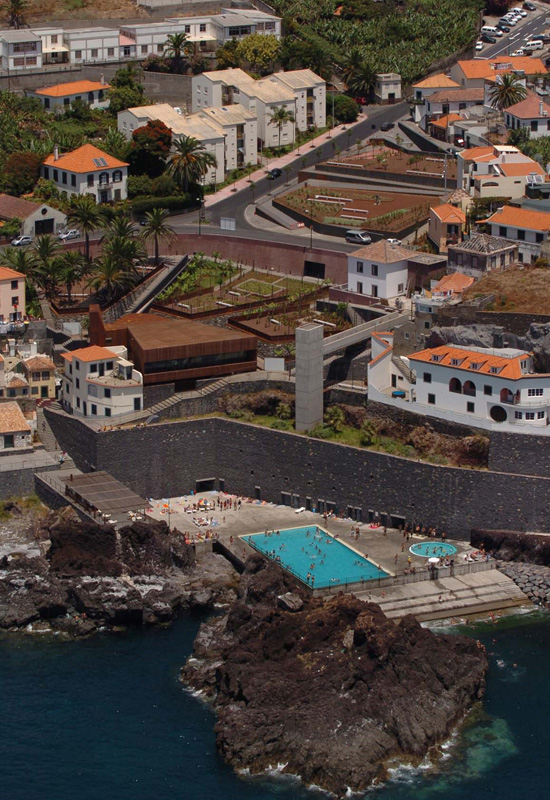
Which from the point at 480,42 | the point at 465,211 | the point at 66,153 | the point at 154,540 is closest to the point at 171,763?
the point at 154,540

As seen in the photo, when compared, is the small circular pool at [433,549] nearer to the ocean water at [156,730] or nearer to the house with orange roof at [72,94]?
the ocean water at [156,730]

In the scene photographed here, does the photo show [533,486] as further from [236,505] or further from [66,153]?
[66,153]

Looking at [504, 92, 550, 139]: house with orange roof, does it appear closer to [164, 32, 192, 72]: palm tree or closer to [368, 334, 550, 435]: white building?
[164, 32, 192, 72]: palm tree

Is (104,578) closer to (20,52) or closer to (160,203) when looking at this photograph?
(160,203)

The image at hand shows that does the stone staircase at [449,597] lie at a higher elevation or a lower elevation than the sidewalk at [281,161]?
lower

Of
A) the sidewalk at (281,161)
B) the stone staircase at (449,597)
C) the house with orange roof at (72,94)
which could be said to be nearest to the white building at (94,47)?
the house with orange roof at (72,94)

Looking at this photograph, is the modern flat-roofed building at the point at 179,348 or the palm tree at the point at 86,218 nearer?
the modern flat-roofed building at the point at 179,348
